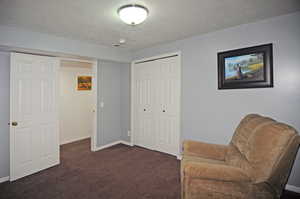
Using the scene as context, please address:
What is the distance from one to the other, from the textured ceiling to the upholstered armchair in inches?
56.3

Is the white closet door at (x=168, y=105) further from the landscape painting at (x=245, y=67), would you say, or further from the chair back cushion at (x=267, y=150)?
the chair back cushion at (x=267, y=150)

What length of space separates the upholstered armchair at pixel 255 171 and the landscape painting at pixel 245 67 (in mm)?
1010

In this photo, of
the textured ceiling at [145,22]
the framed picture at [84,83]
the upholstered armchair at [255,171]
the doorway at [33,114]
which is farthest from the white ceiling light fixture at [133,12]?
the framed picture at [84,83]

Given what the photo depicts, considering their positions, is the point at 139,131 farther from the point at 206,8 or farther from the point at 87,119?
the point at 206,8

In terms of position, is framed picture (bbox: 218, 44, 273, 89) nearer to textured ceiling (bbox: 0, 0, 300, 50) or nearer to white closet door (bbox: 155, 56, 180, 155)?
textured ceiling (bbox: 0, 0, 300, 50)

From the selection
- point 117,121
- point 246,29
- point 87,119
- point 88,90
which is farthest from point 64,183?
point 246,29

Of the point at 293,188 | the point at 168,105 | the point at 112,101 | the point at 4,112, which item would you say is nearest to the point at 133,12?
the point at 168,105

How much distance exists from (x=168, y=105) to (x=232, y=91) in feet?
4.36

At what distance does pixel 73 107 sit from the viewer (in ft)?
15.6

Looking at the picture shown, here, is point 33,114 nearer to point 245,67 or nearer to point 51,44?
point 51,44

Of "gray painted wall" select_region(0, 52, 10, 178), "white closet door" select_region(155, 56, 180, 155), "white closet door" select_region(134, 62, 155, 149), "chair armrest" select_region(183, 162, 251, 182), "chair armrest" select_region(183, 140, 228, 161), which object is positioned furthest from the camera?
"white closet door" select_region(134, 62, 155, 149)

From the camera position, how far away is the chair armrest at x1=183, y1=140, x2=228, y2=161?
2.11 metres

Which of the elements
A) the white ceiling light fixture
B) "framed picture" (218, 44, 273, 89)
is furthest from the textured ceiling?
"framed picture" (218, 44, 273, 89)

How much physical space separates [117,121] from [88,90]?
1508 millimetres
